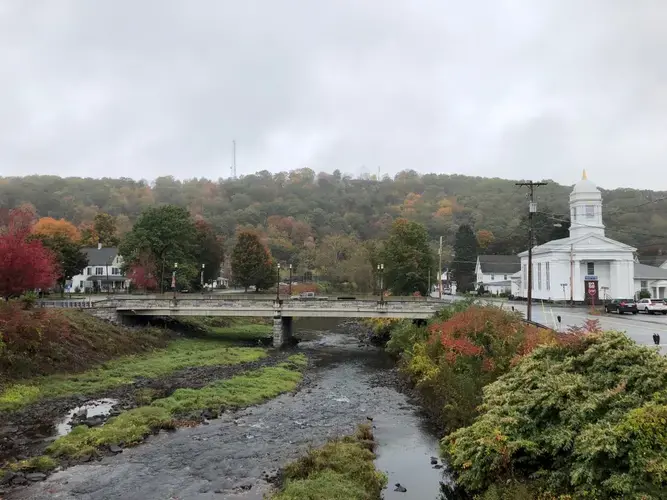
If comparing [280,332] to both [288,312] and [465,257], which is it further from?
[465,257]

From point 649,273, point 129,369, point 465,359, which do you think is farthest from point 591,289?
point 129,369

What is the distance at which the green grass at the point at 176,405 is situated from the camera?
15.9 m

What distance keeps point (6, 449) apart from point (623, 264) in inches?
2587

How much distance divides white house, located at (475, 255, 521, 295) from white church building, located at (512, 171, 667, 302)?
85.1 feet

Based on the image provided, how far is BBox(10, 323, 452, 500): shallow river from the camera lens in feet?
42.0

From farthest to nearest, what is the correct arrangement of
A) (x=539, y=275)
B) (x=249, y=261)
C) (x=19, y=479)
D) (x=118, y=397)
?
(x=249, y=261) < (x=539, y=275) < (x=118, y=397) < (x=19, y=479)

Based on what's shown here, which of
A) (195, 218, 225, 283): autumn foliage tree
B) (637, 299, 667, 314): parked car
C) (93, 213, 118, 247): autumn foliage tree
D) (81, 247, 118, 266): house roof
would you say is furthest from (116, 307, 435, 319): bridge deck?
(93, 213, 118, 247): autumn foliage tree

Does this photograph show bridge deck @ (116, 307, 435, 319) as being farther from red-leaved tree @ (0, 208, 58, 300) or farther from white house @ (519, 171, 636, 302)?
white house @ (519, 171, 636, 302)

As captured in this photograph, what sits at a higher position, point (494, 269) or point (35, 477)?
point (494, 269)

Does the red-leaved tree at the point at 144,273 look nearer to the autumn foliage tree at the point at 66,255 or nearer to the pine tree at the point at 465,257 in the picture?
the autumn foliage tree at the point at 66,255

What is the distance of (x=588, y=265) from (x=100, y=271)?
262 ft

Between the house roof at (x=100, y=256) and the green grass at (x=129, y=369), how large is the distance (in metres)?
49.3

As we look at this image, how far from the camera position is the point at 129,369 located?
1172 inches

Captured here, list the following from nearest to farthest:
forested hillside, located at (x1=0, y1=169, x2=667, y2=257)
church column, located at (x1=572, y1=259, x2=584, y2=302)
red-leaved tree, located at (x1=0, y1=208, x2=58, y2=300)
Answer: red-leaved tree, located at (x1=0, y1=208, x2=58, y2=300) < church column, located at (x1=572, y1=259, x2=584, y2=302) < forested hillside, located at (x1=0, y1=169, x2=667, y2=257)
